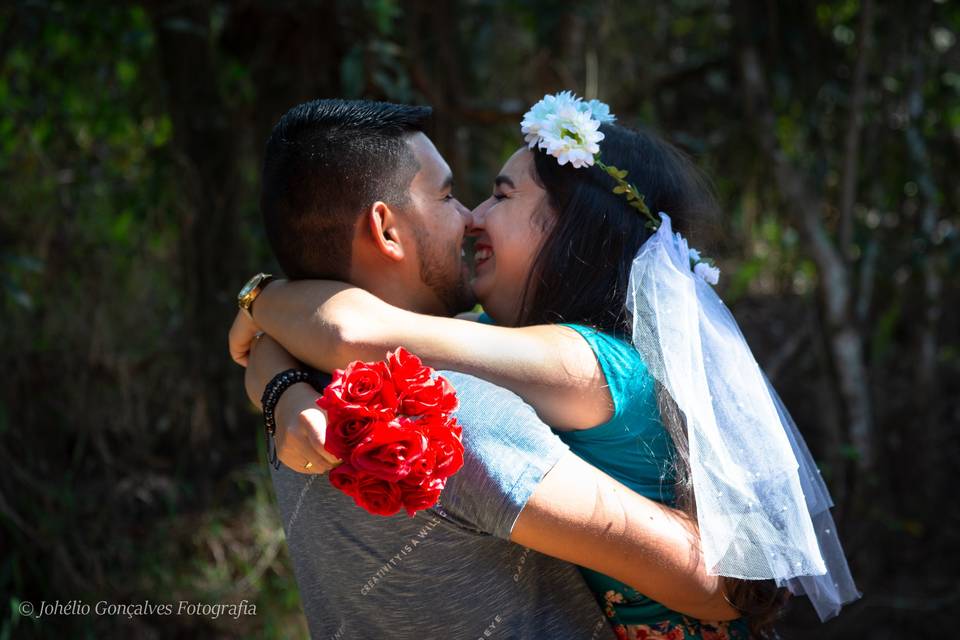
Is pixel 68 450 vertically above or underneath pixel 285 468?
underneath

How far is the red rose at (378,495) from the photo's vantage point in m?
1.36

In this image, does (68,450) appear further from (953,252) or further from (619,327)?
(953,252)

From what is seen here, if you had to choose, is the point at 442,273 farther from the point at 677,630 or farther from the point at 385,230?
the point at 677,630

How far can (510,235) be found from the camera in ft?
6.57

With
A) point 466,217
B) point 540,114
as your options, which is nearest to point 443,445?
point 466,217

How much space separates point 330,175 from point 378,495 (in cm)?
73

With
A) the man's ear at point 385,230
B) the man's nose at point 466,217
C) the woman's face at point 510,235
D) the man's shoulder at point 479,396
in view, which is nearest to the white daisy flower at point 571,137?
the woman's face at point 510,235

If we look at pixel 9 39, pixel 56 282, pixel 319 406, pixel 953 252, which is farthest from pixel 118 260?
pixel 953 252

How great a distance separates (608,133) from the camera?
6.78 feet

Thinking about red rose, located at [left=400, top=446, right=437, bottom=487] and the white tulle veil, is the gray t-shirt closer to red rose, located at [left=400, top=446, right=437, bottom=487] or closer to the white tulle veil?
red rose, located at [left=400, top=446, right=437, bottom=487]

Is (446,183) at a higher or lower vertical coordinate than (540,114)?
lower

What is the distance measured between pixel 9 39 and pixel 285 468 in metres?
3.62

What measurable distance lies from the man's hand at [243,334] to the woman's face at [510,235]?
48 cm

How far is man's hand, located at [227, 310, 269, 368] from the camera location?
6.70 ft
